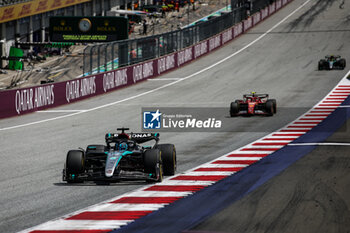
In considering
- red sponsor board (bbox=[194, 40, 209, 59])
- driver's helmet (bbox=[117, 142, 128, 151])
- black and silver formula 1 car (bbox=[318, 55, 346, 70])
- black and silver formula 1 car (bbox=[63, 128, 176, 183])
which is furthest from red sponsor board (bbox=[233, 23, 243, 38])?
driver's helmet (bbox=[117, 142, 128, 151])

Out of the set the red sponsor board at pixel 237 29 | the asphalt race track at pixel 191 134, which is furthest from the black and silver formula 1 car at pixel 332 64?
the red sponsor board at pixel 237 29

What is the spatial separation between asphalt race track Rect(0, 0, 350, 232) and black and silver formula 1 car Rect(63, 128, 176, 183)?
0.23 m

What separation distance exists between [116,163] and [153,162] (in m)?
0.70

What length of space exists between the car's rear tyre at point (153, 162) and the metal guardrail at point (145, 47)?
21568 mm

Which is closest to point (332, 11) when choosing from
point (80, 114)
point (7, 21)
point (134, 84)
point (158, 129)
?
point (7, 21)

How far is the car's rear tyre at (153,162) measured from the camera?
1314 cm

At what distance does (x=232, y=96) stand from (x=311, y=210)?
2304 cm

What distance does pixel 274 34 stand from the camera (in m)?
64.4

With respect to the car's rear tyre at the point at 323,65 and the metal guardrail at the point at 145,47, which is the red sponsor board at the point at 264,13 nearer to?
the metal guardrail at the point at 145,47

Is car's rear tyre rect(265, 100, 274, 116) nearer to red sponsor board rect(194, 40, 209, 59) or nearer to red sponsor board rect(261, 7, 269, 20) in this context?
red sponsor board rect(194, 40, 209, 59)

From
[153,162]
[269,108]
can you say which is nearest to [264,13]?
[269,108]

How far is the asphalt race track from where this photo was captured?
11.9m

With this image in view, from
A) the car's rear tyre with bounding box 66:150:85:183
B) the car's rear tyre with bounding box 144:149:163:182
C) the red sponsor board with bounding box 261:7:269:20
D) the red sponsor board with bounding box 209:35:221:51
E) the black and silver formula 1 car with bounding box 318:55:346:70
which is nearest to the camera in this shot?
the car's rear tyre with bounding box 144:149:163:182

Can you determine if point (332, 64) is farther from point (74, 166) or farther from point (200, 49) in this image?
point (74, 166)
